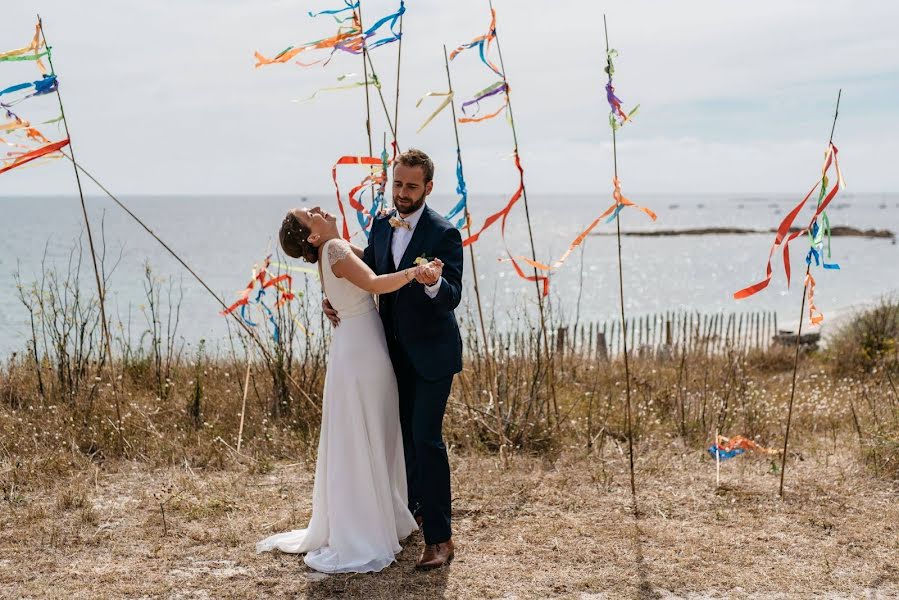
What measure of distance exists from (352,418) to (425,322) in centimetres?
60

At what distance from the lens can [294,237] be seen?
4.02 m

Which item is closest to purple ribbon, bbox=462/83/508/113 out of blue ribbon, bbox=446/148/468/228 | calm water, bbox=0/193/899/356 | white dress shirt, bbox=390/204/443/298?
blue ribbon, bbox=446/148/468/228

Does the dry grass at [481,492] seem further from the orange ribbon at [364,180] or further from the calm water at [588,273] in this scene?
the calm water at [588,273]

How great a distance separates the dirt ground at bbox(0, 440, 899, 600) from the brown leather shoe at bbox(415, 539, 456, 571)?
5 centimetres

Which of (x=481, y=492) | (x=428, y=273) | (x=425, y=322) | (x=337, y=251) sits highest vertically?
(x=337, y=251)

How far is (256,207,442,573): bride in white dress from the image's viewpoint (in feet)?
13.4

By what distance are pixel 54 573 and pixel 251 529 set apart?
40.3 inches

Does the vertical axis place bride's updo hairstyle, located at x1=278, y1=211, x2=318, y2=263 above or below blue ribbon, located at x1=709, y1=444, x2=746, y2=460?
above

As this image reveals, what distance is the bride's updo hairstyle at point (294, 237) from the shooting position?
4.00 meters

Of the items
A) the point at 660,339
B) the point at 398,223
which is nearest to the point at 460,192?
the point at 398,223

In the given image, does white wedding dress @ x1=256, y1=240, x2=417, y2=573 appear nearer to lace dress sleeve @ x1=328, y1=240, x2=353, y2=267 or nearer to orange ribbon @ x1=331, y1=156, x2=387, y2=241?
lace dress sleeve @ x1=328, y1=240, x2=353, y2=267

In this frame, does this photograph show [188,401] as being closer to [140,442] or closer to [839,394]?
[140,442]

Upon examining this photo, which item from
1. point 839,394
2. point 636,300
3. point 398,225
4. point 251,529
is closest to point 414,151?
point 398,225

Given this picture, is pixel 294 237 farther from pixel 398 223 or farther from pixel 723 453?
pixel 723 453
